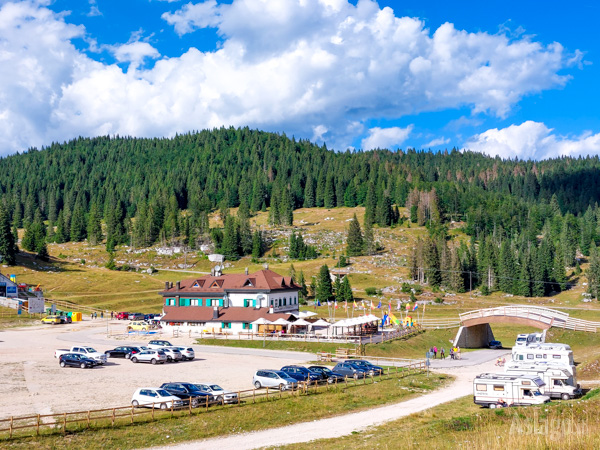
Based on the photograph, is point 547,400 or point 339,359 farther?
point 339,359

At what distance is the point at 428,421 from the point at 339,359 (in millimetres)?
27481

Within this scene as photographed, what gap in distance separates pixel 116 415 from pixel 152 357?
2370 centimetres

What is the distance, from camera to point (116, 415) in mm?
31000

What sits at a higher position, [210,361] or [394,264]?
[394,264]

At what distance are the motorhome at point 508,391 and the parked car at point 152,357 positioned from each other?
3170 cm

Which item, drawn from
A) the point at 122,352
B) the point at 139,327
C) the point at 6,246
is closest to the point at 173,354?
the point at 122,352

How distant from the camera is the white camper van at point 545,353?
4316 centimetres

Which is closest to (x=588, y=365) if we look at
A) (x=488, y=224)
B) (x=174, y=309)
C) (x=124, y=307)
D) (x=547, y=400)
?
(x=547, y=400)

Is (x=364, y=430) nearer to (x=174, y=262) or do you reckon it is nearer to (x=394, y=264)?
(x=394, y=264)

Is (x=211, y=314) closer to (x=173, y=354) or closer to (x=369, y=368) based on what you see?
(x=173, y=354)

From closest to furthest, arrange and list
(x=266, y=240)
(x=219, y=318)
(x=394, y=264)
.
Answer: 1. (x=219, y=318)
2. (x=394, y=264)
3. (x=266, y=240)

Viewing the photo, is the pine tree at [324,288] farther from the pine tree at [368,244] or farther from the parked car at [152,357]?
the parked car at [152,357]

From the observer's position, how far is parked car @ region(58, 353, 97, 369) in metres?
50.1

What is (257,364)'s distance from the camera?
53.6m
